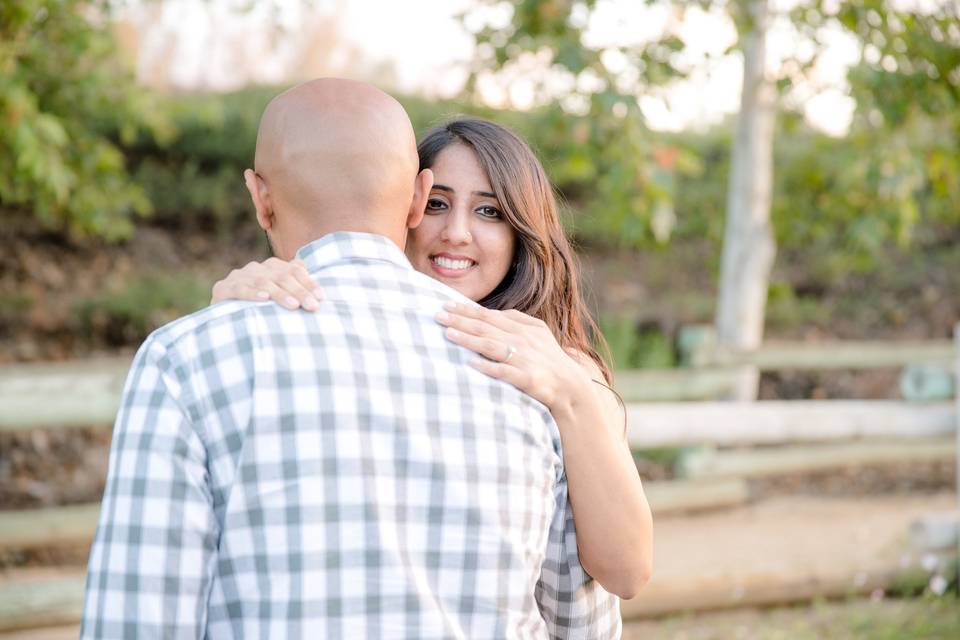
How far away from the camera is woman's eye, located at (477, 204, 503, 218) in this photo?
2.42 m

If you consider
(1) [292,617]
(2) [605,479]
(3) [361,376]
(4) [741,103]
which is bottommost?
(1) [292,617]

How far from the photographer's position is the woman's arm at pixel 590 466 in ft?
5.65

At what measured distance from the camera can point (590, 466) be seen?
1741 mm

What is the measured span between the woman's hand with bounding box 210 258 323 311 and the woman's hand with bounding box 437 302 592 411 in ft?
0.69

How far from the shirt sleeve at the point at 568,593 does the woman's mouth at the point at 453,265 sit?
790 millimetres

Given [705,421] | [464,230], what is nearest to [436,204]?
[464,230]

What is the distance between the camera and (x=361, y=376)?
58.2 inches

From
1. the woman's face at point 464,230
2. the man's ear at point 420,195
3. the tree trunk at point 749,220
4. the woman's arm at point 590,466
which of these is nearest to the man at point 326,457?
the woman's arm at point 590,466

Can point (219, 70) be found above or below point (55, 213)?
above

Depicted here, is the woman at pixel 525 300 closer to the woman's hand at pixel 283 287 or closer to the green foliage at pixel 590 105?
the woman's hand at pixel 283 287

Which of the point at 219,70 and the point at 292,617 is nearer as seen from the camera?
the point at 292,617

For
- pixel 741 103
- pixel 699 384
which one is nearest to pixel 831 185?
pixel 741 103

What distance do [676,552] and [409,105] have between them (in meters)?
7.24

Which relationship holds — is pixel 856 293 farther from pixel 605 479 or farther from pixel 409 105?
pixel 605 479
